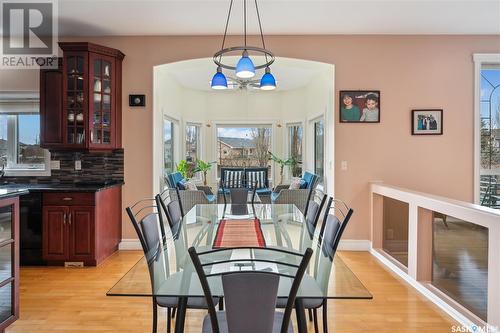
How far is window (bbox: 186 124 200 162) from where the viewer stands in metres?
7.04

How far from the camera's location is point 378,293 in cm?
292

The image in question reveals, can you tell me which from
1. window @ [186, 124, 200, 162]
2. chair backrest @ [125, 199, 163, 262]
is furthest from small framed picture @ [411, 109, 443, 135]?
window @ [186, 124, 200, 162]

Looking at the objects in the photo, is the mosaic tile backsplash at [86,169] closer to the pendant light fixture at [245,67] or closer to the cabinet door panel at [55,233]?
the cabinet door panel at [55,233]

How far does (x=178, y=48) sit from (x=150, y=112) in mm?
905

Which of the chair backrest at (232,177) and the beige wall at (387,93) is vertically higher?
the beige wall at (387,93)

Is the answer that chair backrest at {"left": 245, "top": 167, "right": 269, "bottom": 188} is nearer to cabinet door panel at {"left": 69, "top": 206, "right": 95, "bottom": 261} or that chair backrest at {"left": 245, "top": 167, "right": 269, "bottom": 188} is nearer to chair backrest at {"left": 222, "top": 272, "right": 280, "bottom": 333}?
cabinet door panel at {"left": 69, "top": 206, "right": 95, "bottom": 261}

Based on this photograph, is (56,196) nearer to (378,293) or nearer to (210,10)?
(210,10)

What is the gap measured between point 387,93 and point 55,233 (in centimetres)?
430

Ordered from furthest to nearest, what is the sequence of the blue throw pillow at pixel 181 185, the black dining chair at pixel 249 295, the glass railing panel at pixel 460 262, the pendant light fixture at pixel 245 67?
the blue throw pillow at pixel 181 185 < the glass railing panel at pixel 460 262 < the pendant light fixture at pixel 245 67 < the black dining chair at pixel 249 295

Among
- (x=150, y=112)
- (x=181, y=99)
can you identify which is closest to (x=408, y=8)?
(x=150, y=112)

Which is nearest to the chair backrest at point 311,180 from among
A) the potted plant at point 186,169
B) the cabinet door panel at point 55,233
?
the potted plant at point 186,169

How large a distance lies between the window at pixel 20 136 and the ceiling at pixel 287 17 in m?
1.20

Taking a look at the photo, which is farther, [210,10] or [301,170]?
[301,170]

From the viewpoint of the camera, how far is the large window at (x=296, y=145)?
6.94 metres
